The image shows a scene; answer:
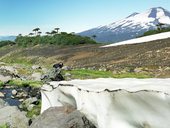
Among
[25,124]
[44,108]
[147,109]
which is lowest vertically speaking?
[25,124]

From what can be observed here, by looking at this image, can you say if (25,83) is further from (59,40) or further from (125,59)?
(59,40)

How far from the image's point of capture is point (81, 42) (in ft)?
416

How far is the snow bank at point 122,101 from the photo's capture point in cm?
Result: 893

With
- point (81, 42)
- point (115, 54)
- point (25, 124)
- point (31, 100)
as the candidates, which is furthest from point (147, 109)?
point (81, 42)

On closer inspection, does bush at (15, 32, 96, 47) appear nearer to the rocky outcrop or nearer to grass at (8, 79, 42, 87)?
grass at (8, 79, 42, 87)

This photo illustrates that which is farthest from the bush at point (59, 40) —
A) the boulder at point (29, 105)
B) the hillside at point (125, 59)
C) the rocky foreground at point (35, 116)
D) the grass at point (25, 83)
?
the boulder at point (29, 105)

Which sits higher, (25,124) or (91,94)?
(91,94)

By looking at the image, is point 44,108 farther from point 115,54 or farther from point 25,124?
point 115,54

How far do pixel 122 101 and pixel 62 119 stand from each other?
9.73 feet

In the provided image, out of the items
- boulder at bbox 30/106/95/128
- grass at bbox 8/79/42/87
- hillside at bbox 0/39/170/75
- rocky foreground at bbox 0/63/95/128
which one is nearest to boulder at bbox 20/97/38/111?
rocky foreground at bbox 0/63/95/128

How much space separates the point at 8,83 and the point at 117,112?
40.4m

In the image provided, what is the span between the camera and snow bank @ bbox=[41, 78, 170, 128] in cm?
893

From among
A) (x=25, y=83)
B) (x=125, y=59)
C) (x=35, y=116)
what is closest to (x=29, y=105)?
(x=35, y=116)

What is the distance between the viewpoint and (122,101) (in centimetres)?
980
